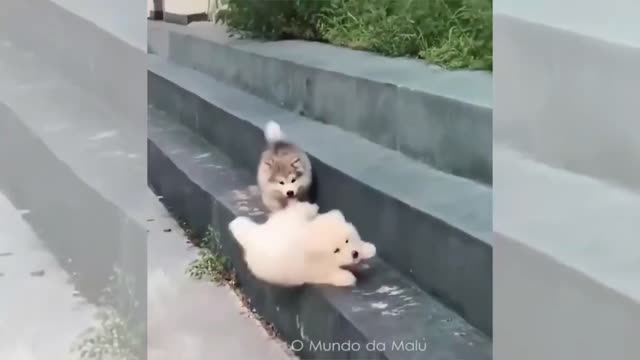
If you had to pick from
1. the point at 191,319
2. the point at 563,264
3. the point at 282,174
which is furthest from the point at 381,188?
the point at 563,264

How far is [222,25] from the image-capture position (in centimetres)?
140

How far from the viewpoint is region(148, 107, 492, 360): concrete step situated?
0.84m

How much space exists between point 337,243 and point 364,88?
0.29 meters

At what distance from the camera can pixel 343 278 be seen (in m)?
0.97

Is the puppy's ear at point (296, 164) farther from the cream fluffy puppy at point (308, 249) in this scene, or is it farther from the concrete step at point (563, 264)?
the concrete step at point (563, 264)

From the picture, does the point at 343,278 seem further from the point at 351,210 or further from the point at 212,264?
the point at 212,264

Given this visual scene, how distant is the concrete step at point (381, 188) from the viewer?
0.85 meters

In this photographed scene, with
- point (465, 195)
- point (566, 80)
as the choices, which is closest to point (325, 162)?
point (465, 195)

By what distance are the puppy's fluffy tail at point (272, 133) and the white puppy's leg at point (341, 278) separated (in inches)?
10.9

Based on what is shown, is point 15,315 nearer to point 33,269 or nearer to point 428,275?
Answer: point 33,269

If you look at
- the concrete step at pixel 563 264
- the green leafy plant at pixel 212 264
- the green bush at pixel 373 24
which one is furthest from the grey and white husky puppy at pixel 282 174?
the concrete step at pixel 563 264

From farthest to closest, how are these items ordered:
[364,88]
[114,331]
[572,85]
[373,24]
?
1. [373,24]
2. [364,88]
3. [114,331]
4. [572,85]

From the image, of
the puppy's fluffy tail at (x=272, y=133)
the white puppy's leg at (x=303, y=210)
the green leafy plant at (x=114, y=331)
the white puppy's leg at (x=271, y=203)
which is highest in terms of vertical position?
the puppy's fluffy tail at (x=272, y=133)

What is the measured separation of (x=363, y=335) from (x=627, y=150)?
Result: 0.36 meters
